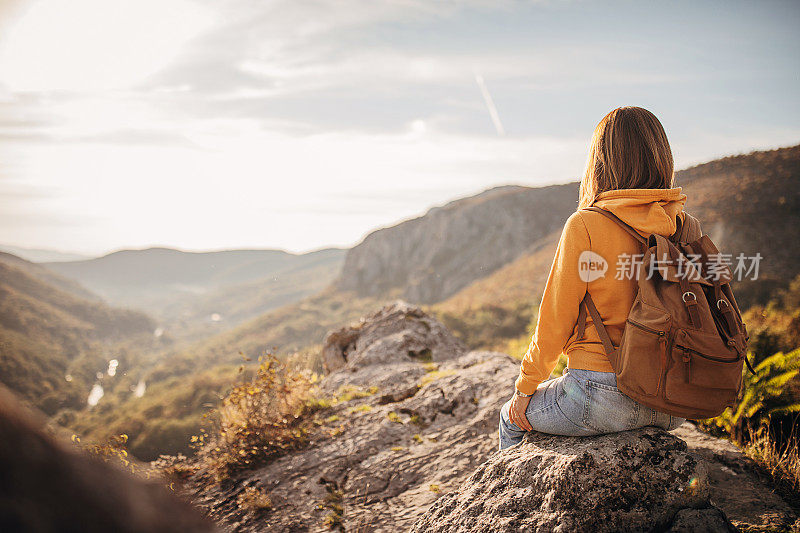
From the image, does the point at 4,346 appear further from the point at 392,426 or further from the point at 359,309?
the point at 392,426

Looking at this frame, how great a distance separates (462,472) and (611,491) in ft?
8.26

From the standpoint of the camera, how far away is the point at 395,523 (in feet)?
14.1

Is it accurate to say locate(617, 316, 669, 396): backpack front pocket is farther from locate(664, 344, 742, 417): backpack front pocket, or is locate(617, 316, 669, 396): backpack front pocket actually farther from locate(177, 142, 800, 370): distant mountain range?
locate(177, 142, 800, 370): distant mountain range

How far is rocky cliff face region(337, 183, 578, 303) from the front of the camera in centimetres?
8706

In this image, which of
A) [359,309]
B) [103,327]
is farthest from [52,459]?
[103,327]

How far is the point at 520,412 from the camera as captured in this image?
3.23m

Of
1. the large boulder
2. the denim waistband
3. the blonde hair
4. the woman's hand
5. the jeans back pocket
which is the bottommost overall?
the large boulder

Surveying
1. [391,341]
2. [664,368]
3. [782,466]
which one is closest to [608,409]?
[664,368]

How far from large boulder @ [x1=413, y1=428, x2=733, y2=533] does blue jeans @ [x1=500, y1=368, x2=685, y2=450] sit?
0.37ft

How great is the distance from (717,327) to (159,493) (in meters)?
2.90

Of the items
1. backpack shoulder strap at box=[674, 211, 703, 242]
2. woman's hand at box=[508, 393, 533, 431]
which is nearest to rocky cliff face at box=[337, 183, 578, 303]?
woman's hand at box=[508, 393, 533, 431]

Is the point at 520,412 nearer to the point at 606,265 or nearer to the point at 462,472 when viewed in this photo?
the point at 606,265

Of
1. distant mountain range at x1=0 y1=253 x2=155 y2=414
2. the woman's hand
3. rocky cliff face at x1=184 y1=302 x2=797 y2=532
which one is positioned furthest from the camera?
distant mountain range at x1=0 y1=253 x2=155 y2=414

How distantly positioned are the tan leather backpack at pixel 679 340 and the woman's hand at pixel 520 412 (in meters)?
0.80
